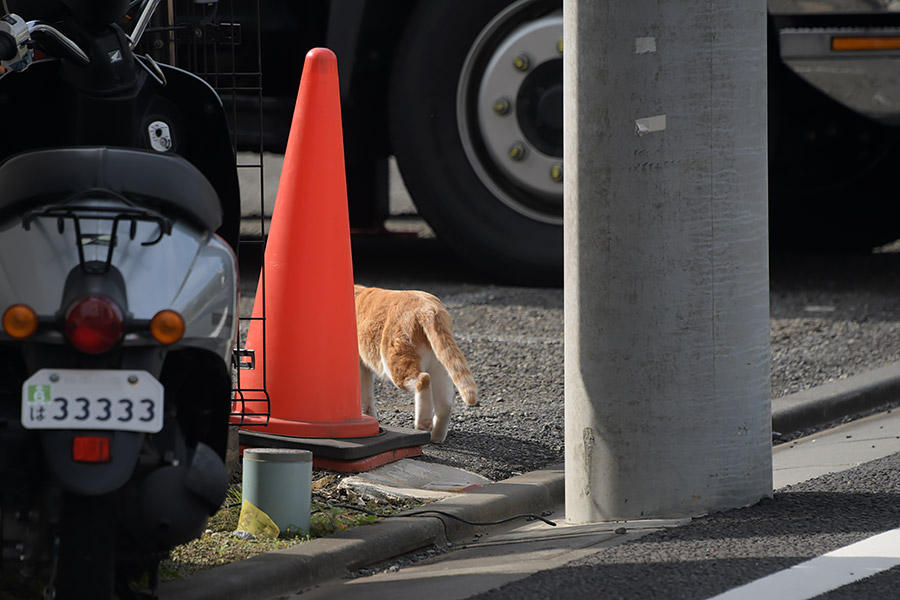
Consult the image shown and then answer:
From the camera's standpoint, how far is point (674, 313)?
4.34 meters

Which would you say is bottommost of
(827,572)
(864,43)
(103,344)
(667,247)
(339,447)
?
(827,572)

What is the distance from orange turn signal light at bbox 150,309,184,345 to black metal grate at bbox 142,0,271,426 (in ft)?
2.89

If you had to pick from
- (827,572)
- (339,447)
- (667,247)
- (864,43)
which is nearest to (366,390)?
(339,447)

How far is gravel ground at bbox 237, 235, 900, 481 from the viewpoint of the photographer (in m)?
5.43

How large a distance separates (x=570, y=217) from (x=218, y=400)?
153cm

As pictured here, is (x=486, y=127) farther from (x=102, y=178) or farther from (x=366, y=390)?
(x=102, y=178)

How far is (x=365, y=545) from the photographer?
4125 millimetres

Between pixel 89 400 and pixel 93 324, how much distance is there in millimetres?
158

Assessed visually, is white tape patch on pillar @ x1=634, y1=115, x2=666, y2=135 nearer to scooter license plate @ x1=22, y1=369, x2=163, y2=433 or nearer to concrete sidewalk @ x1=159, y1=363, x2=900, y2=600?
concrete sidewalk @ x1=159, y1=363, x2=900, y2=600

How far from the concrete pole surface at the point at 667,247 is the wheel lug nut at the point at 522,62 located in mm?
3564

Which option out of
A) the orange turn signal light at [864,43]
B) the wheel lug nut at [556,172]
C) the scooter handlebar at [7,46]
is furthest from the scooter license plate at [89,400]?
the orange turn signal light at [864,43]

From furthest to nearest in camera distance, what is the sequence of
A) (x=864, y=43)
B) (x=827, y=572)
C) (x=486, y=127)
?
1. (x=486, y=127)
2. (x=864, y=43)
3. (x=827, y=572)

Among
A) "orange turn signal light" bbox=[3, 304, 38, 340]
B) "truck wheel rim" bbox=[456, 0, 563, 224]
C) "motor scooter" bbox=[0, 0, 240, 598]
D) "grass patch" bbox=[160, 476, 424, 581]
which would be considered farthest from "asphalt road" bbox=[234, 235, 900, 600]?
"orange turn signal light" bbox=[3, 304, 38, 340]

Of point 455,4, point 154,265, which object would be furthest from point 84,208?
point 455,4
